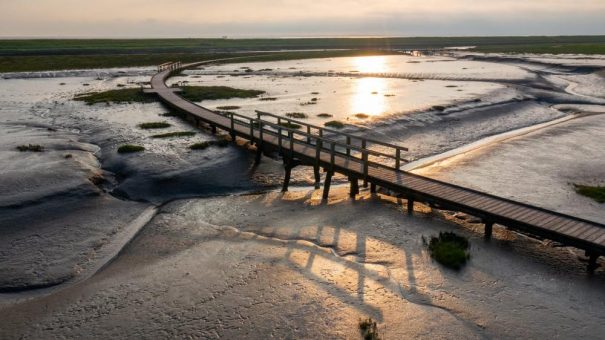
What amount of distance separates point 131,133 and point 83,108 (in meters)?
13.6

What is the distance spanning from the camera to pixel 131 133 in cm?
2919

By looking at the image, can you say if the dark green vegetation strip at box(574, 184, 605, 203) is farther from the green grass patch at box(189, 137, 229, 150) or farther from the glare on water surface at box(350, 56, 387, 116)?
the green grass patch at box(189, 137, 229, 150)

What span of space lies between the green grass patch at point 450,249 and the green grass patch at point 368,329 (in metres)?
3.91

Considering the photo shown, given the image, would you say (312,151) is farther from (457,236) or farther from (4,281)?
(4,281)

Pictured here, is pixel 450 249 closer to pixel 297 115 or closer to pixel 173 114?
pixel 297 115

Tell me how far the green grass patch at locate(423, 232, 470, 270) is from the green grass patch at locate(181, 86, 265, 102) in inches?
1330

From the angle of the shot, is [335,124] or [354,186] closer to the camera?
[354,186]

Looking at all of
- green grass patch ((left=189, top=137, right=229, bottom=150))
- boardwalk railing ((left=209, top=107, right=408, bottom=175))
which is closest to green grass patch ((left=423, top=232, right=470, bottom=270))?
boardwalk railing ((left=209, top=107, right=408, bottom=175))

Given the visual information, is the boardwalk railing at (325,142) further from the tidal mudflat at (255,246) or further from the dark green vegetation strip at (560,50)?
the dark green vegetation strip at (560,50)

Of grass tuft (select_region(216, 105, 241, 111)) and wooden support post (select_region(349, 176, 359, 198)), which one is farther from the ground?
grass tuft (select_region(216, 105, 241, 111))

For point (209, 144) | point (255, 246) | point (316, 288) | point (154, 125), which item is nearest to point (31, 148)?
point (154, 125)

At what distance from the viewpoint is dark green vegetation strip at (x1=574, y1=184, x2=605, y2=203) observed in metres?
18.9

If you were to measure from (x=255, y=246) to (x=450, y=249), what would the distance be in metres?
6.25

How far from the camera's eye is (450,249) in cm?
1401
